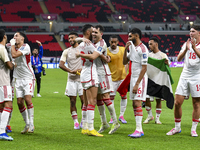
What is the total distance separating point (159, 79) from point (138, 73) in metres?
2.15

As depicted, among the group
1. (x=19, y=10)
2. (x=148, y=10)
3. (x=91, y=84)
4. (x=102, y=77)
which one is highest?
(x=148, y=10)

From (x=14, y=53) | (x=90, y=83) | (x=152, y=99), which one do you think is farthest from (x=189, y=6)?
(x=14, y=53)

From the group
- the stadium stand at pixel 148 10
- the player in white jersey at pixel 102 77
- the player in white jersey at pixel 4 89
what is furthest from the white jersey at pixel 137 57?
the stadium stand at pixel 148 10

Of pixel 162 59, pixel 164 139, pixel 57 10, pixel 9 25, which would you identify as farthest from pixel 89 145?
pixel 57 10

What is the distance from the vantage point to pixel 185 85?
658 cm

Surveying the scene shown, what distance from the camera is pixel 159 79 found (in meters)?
8.54

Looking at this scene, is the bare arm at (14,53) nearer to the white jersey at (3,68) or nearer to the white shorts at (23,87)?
the white jersey at (3,68)

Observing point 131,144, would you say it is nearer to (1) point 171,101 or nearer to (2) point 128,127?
(2) point 128,127

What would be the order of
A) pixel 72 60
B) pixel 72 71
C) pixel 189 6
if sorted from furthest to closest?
pixel 189 6 < pixel 72 60 < pixel 72 71

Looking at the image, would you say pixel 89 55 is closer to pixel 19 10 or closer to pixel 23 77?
pixel 23 77

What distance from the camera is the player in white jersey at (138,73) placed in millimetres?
6426

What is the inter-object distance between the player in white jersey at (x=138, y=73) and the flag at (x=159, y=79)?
1.88m

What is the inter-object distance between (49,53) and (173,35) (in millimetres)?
23483

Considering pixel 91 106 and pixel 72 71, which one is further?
pixel 72 71
